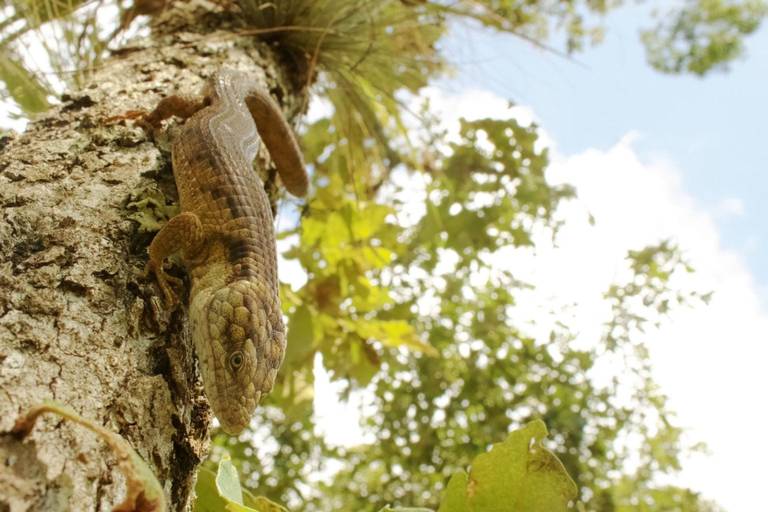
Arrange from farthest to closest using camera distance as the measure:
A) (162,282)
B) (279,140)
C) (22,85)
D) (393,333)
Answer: (393,333), (279,140), (22,85), (162,282)

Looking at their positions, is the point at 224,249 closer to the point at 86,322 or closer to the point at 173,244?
the point at 173,244

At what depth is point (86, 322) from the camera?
1.32 m

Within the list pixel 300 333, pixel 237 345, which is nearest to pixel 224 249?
pixel 237 345

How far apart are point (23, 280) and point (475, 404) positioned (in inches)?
142

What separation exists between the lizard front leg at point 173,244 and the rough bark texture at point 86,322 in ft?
0.13

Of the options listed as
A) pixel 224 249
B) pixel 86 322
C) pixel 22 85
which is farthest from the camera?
pixel 22 85

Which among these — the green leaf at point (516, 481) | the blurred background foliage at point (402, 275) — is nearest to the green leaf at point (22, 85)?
the blurred background foliage at point (402, 275)

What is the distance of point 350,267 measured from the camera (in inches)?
140

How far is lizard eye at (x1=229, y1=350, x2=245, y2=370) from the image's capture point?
1681 millimetres

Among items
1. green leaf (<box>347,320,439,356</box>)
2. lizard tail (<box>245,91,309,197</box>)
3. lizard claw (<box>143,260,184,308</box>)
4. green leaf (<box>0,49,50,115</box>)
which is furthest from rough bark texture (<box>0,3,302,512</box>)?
green leaf (<box>347,320,439,356</box>)

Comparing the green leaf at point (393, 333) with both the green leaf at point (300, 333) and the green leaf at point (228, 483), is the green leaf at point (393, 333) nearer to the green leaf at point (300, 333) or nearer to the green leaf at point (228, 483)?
the green leaf at point (300, 333)

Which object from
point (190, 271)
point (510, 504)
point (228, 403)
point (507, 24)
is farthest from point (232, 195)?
point (507, 24)

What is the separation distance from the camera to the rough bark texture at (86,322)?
3.31ft

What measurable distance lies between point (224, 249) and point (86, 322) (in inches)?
27.4
